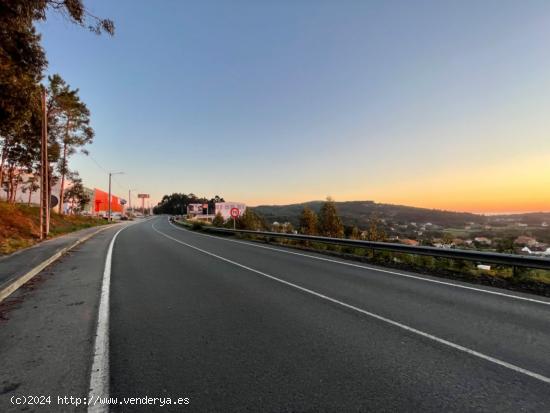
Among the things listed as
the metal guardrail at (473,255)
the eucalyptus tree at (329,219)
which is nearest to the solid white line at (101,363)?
the metal guardrail at (473,255)

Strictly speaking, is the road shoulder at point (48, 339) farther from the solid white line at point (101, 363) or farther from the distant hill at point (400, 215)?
the distant hill at point (400, 215)

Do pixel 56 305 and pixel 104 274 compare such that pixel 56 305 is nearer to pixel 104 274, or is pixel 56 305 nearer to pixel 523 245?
pixel 104 274

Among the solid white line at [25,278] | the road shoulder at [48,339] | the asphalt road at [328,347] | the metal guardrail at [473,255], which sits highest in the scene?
the metal guardrail at [473,255]

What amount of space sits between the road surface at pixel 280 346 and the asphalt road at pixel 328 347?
2 cm

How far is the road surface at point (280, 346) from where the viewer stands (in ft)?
11.1

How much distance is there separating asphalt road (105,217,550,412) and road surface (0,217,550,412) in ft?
0.06

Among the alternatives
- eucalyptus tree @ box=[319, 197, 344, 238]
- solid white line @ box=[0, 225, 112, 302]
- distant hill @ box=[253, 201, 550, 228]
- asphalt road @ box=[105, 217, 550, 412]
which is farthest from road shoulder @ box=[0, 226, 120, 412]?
eucalyptus tree @ box=[319, 197, 344, 238]

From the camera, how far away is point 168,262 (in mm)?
12945

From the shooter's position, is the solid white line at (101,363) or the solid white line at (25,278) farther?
the solid white line at (25,278)

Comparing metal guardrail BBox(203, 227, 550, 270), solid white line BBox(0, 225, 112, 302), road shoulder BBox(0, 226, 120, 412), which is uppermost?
metal guardrail BBox(203, 227, 550, 270)

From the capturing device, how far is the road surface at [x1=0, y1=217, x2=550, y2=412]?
3.39 meters

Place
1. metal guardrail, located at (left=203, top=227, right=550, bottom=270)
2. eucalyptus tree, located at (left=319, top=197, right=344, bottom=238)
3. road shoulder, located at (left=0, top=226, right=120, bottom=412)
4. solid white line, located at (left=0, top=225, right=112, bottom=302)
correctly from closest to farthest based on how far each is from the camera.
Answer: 1. road shoulder, located at (left=0, top=226, right=120, bottom=412)
2. solid white line, located at (left=0, top=225, right=112, bottom=302)
3. metal guardrail, located at (left=203, top=227, right=550, bottom=270)
4. eucalyptus tree, located at (left=319, top=197, right=344, bottom=238)

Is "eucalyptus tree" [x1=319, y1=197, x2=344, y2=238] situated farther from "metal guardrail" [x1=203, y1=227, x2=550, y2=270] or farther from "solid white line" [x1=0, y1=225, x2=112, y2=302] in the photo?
"solid white line" [x1=0, y1=225, x2=112, y2=302]

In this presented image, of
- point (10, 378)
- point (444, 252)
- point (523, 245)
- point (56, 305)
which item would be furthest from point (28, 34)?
point (523, 245)
